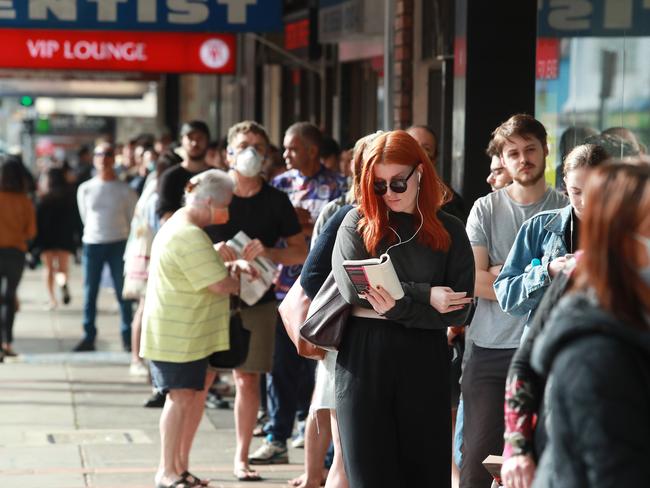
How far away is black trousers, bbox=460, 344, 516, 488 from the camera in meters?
5.74

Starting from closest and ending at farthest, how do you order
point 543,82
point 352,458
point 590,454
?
point 590,454 → point 352,458 → point 543,82

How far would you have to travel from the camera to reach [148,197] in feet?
35.6

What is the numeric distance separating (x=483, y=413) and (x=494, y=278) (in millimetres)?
586

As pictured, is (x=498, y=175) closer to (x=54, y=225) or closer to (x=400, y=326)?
(x=400, y=326)

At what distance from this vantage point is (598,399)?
2.93 meters

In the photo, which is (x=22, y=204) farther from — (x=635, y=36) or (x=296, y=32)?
(x=635, y=36)

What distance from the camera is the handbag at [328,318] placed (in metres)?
5.19

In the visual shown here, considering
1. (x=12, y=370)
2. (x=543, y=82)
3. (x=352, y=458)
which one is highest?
(x=543, y=82)

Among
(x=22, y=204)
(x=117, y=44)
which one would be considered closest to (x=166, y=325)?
(x=22, y=204)

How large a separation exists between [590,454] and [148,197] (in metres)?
8.21

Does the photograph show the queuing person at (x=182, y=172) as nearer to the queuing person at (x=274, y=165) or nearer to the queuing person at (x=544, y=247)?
the queuing person at (x=274, y=165)

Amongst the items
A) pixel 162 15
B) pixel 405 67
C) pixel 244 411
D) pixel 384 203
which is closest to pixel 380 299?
pixel 384 203

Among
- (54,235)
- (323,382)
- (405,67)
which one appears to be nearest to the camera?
(323,382)

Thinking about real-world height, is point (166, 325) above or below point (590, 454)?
below
